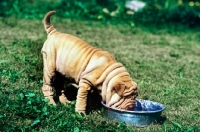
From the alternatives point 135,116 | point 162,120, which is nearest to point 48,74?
point 135,116

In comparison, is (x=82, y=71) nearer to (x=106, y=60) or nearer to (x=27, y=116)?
(x=106, y=60)

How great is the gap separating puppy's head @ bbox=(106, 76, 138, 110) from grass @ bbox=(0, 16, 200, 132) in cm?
26

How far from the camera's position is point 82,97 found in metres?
5.80

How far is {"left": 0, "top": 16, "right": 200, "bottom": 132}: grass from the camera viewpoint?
558cm

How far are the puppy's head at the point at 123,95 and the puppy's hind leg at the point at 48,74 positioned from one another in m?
1.06

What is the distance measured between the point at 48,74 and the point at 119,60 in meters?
3.40

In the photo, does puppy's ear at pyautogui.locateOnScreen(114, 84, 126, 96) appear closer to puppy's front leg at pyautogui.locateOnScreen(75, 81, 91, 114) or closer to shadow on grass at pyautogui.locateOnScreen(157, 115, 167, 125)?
puppy's front leg at pyautogui.locateOnScreen(75, 81, 91, 114)

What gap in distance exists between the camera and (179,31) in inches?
568

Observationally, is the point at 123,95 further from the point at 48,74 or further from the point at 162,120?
the point at 48,74

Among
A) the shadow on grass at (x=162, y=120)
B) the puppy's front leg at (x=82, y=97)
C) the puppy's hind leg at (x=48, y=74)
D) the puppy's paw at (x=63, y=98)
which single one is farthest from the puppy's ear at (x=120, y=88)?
the puppy's paw at (x=63, y=98)

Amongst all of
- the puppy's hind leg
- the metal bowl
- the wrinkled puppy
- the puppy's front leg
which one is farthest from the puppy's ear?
the puppy's hind leg

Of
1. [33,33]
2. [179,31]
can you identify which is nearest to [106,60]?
[33,33]

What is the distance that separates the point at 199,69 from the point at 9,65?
4.49 metres

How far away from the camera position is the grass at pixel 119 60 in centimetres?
558
